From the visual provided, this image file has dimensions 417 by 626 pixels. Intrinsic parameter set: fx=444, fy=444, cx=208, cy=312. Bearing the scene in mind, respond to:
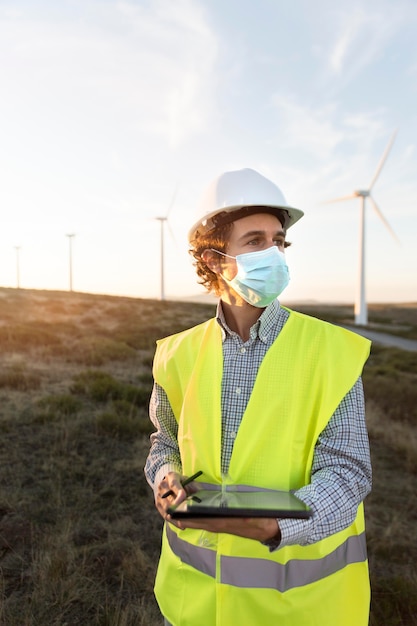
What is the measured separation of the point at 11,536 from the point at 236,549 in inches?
135

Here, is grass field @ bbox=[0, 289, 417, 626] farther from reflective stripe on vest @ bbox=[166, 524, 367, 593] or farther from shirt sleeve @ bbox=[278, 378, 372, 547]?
shirt sleeve @ bbox=[278, 378, 372, 547]

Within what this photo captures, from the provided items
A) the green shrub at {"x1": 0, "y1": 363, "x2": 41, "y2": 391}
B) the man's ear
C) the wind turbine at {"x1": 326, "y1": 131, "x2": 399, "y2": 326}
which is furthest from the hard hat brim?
the wind turbine at {"x1": 326, "y1": 131, "x2": 399, "y2": 326}

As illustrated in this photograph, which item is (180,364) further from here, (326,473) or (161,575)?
(161,575)

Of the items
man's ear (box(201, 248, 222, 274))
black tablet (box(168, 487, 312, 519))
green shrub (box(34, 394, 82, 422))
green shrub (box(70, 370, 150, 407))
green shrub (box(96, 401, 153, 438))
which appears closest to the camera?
black tablet (box(168, 487, 312, 519))

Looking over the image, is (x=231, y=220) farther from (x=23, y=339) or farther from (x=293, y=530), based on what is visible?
(x=23, y=339)

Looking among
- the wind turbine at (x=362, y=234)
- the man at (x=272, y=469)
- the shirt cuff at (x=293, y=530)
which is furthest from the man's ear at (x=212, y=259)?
the wind turbine at (x=362, y=234)

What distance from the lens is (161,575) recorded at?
1888 millimetres

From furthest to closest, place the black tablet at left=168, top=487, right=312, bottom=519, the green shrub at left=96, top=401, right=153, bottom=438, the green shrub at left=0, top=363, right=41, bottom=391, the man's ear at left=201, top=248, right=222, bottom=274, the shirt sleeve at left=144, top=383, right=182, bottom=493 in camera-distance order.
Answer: the green shrub at left=0, top=363, right=41, bottom=391 → the green shrub at left=96, top=401, right=153, bottom=438 → the man's ear at left=201, top=248, right=222, bottom=274 → the shirt sleeve at left=144, top=383, right=182, bottom=493 → the black tablet at left=168, top=487, right=312, bottom=519

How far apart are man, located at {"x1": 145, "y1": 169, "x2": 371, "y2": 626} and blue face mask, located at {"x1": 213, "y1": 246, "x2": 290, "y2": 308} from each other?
0.40 feet

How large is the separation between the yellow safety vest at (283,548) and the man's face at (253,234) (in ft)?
1.60

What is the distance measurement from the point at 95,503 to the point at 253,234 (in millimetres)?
→ 4057

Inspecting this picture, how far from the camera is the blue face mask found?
203 centimetres

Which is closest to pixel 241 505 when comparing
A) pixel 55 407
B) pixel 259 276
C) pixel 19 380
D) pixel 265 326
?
pixel 265 326

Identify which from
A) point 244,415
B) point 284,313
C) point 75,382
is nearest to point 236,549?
point 244,415
